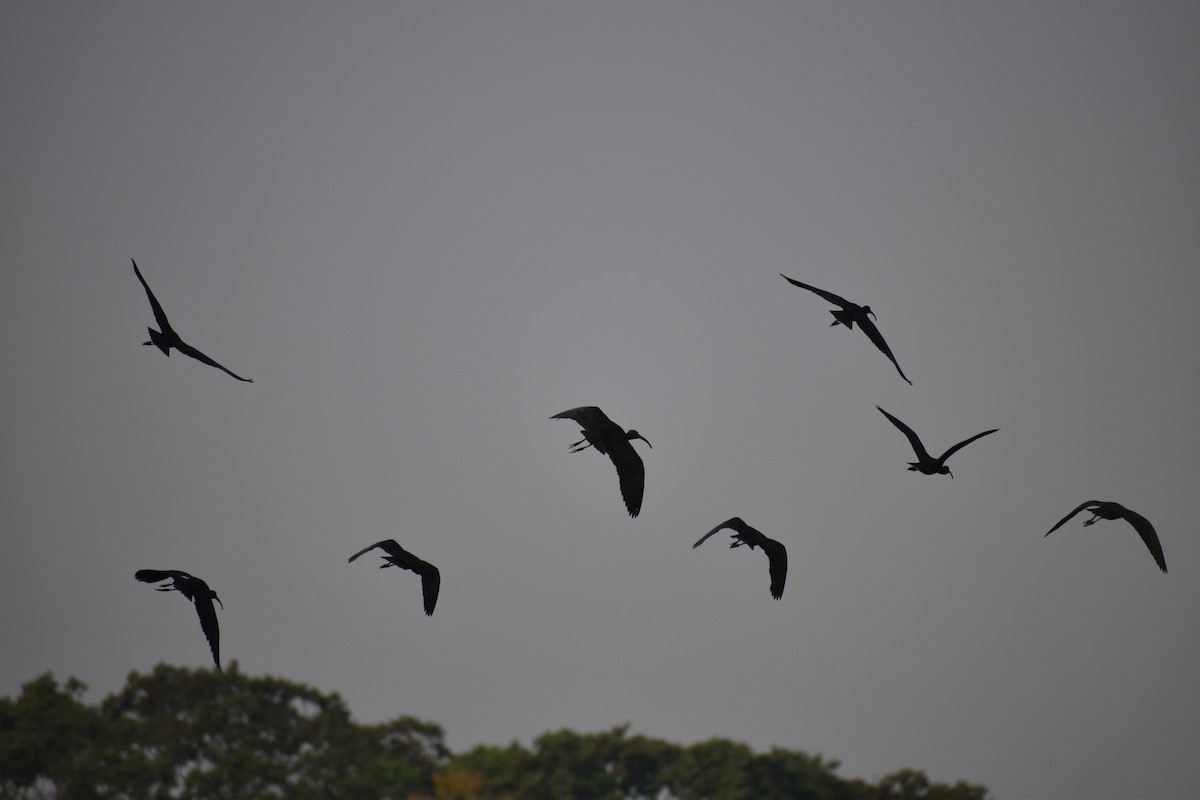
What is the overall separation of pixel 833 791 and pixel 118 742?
29487mm

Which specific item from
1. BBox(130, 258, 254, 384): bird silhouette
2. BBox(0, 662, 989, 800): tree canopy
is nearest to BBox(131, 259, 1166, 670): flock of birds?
BBox(130, 258, 254, 384): bird silhouette

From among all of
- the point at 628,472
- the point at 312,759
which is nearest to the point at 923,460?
the point at 628,472

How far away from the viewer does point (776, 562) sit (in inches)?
690

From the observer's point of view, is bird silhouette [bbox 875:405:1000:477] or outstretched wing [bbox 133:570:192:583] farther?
bird silhouette [bbox 875:405:1000:477]

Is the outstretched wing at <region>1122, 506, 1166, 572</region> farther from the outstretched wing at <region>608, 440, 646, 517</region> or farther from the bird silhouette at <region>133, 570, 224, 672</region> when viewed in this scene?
the bird silhouette at <region>133, 570, 224, 672</region>

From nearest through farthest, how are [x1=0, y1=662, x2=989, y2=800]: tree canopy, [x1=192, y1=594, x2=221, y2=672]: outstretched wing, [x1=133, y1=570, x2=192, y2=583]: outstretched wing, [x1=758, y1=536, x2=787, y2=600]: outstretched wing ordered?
[x1=133, y1=570, x2=192, y2=583]: outstretched wing
[x1=192, y1=594, x2=221, y2=672]: outstretched wing
[x1=758, y1=536, x2=787, y2=600]: outstretched wing
[x1=0, y1=662, x2=989, y2=800]: tree canopy

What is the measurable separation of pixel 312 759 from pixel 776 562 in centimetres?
4210

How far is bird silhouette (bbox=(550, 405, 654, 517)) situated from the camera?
16266 mm

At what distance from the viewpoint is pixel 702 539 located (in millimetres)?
13516

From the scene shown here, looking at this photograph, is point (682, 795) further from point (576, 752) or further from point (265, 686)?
point (265, 686)

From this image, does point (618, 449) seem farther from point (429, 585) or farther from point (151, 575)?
point (151, 575)

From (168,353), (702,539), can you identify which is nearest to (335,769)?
(168,353)

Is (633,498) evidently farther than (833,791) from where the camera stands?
No

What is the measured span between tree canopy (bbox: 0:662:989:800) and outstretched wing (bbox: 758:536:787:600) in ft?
127
